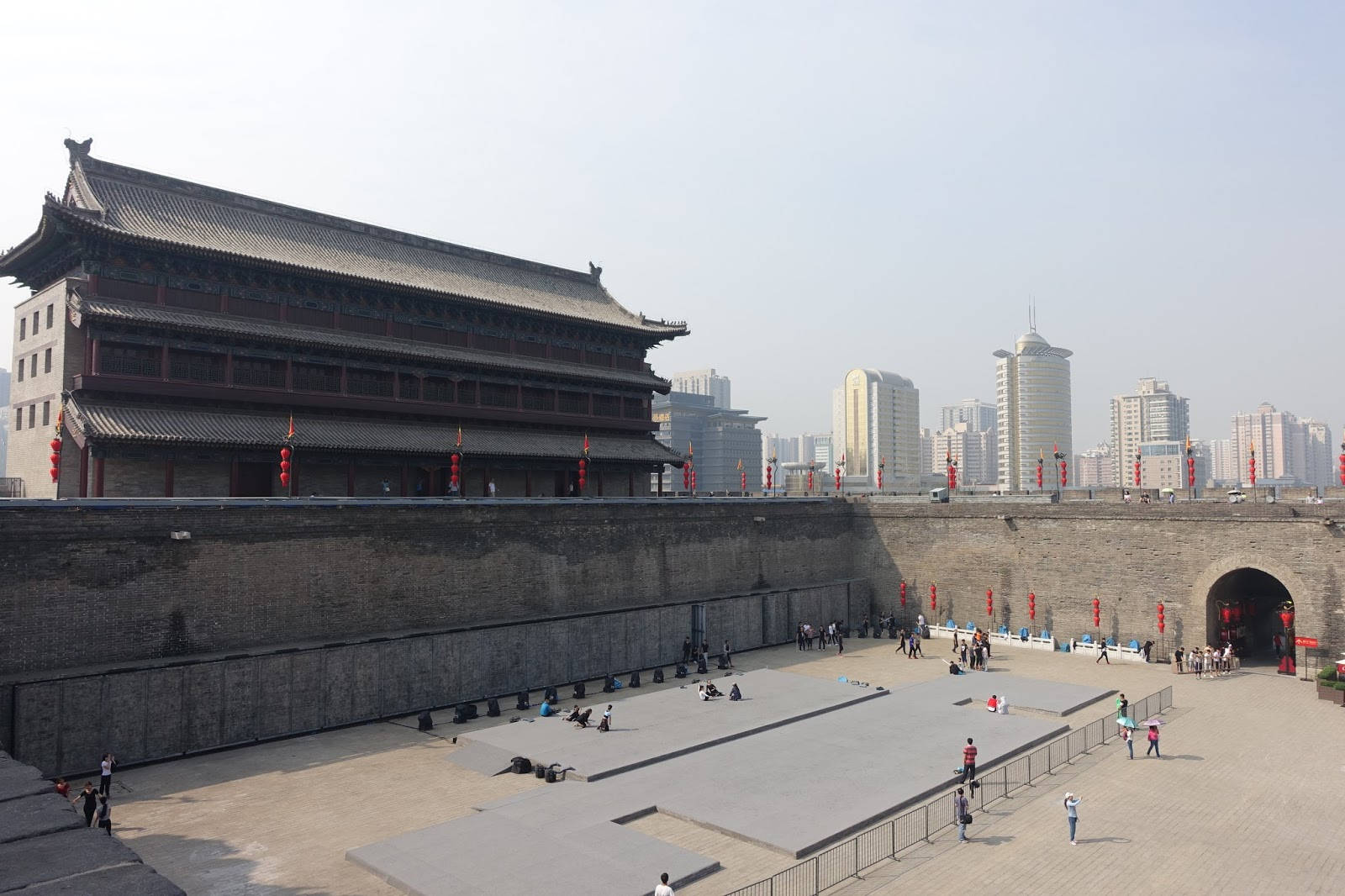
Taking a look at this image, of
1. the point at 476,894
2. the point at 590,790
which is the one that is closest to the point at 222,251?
the point at 590,790

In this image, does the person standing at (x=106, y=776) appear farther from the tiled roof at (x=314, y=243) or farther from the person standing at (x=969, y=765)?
the person standing at (x=969, y=765)

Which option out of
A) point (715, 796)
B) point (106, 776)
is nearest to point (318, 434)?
point (106, 776)

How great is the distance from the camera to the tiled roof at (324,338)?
30125mm

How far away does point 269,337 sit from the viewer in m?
33.2

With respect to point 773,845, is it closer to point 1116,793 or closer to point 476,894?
point 476,894

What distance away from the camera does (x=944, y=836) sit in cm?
1888

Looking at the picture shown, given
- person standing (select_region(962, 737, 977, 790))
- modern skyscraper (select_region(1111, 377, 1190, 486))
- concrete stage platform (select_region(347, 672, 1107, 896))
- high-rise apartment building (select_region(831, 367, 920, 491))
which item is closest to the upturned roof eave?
concrete stage platform (select_region(347, 672, 1107, 896))

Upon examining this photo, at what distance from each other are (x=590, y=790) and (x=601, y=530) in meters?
17.4

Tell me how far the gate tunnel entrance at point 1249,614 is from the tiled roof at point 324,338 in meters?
28.3

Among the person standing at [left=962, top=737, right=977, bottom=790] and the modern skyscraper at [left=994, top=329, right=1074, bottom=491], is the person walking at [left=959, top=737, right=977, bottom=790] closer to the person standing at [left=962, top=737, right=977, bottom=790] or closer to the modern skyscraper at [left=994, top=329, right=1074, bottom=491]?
the person standing at [left=962, top=737, right=977, bottom=790]

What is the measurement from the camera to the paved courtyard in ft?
54.6

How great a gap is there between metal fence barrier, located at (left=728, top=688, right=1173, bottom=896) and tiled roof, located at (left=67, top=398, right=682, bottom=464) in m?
24.4

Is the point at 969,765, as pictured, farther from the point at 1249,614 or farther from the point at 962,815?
the point at 1249,614

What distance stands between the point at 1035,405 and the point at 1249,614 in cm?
10297
